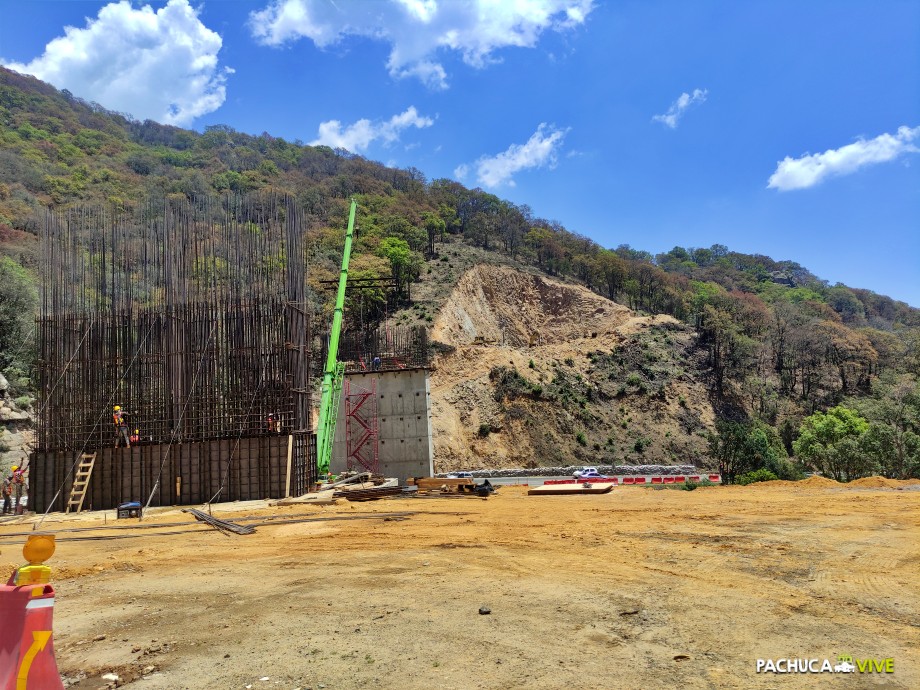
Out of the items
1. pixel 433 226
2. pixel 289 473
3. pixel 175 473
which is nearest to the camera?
pixel 289 473

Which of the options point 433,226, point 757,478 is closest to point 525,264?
point 433,226

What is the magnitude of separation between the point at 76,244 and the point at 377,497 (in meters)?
14.8

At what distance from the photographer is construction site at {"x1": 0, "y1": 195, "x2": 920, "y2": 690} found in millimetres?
5391

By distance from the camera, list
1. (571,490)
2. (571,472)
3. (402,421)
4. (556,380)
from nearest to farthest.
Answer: (571,490) < (402,421) < (571,472) < (556,380)

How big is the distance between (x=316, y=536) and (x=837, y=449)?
26114mm

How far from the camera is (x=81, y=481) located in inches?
816

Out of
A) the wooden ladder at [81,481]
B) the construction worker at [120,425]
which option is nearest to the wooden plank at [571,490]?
the construction worker at [120,425]

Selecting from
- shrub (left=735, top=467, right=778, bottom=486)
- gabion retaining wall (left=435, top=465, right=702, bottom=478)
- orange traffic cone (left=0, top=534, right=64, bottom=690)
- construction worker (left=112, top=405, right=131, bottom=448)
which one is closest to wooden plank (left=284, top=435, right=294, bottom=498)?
construction worker (left=112, top=405, right=131, bottom=448)

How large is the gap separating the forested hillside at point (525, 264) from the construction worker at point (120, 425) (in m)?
18.2

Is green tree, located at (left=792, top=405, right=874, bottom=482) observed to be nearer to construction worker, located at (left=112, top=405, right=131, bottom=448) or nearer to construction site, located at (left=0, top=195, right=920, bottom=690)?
construction site, located at (left=0, top=195, right=920, bottom=690)

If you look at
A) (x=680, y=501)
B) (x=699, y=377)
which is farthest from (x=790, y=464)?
(x=699, y=377)

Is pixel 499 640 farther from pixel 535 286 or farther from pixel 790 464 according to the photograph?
pixel 535 286

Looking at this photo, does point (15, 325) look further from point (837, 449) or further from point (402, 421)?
point (837, 449)

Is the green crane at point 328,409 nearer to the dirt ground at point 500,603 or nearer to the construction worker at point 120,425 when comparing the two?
the construction worker at point 120,425
